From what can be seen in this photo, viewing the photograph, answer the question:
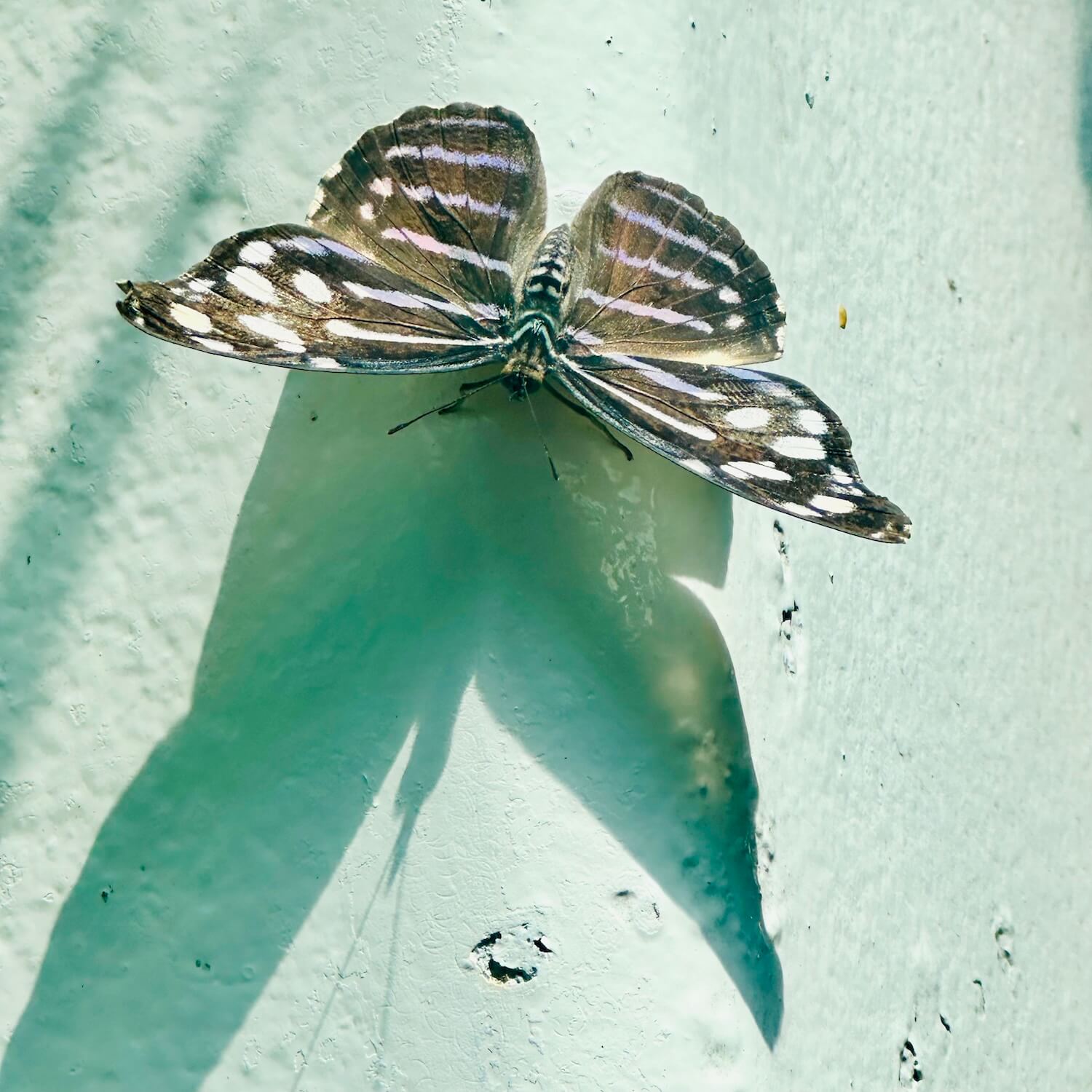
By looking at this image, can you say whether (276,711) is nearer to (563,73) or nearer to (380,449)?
(380,449)

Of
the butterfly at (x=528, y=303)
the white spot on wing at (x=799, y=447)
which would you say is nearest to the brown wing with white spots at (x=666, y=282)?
the butterfly at (x=528, y=303)

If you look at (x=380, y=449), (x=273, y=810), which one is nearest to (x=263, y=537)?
(x=380, y=449)

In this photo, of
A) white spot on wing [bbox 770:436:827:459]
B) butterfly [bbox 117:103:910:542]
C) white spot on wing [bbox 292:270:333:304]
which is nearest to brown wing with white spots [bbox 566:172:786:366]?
butterfly [bbox 117:103:910:542]

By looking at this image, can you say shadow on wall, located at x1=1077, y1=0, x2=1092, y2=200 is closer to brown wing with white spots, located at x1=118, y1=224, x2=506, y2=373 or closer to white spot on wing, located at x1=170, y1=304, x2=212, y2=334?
brown wing with white spots, located at x1=118, y1=224, x2=506, y2=373

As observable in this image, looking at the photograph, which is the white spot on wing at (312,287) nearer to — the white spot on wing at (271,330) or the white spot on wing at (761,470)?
the white spot on wing at (271,330)

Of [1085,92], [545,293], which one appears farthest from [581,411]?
[1085,92]
